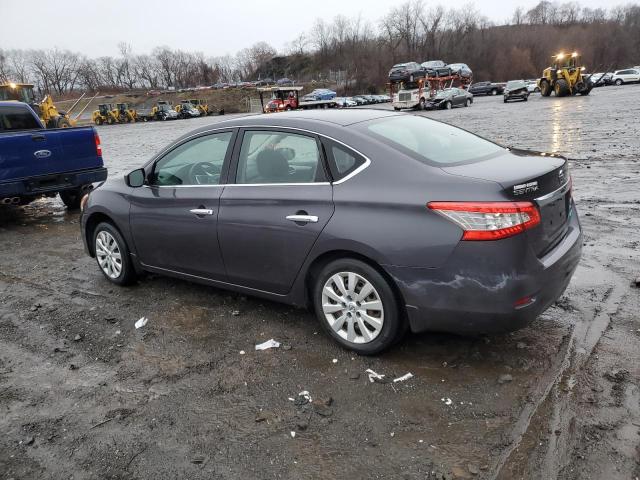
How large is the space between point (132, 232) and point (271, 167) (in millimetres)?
1815

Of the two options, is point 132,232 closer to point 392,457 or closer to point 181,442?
point 181,442

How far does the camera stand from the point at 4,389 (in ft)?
11.6

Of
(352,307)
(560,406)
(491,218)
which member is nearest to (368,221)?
(352,307)

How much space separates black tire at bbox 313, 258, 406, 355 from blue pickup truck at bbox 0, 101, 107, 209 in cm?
627

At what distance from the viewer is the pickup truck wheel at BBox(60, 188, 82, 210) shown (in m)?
9.59

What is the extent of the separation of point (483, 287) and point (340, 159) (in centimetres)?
130

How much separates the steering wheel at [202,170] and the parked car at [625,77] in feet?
205

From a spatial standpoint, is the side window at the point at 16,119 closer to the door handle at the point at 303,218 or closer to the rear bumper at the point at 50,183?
the rear bumper at the point at 50,183

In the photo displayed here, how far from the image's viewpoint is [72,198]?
970 centimetres

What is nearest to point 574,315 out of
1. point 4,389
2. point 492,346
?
point 492,346

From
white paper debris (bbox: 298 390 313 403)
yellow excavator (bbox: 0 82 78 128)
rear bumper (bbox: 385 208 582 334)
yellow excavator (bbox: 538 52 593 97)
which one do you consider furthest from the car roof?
yellow excavator (bbox: 538 52 593 97)

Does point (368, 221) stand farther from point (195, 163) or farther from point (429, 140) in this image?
point (195, 163)

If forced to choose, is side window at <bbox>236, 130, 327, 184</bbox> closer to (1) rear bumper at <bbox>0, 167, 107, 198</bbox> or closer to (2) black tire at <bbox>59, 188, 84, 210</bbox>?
(1) rear bumper at <bbox>0, 167, 107, 198</bbox>

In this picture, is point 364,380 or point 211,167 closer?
point 364,380
